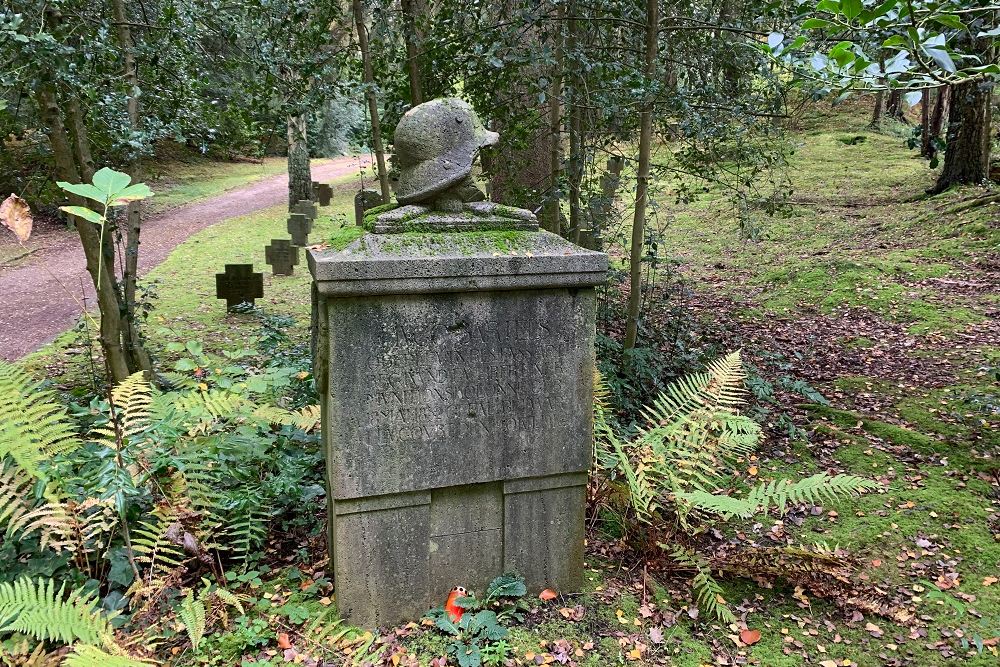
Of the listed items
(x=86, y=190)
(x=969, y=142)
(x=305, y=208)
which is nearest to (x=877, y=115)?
(x=969, y=142)

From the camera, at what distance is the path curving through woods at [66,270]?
9.75 metres

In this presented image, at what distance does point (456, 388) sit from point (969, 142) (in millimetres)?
13769

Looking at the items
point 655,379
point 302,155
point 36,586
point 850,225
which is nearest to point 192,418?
point 36,586

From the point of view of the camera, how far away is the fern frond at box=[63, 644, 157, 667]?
2.64 meters

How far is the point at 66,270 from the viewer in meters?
14.3

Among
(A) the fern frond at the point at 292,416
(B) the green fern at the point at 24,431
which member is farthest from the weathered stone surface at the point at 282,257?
(B) the green fern at the point at 24,431

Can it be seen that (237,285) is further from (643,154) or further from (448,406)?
(448,406)

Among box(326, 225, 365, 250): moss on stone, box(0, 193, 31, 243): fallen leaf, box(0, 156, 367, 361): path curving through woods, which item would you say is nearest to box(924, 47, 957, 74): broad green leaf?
Result: box(326, 225, 365, 250): moss on stone

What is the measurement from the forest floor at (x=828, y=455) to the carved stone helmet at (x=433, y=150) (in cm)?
47

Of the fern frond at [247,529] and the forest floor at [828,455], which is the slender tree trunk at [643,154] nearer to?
the forest floor at [828,455]

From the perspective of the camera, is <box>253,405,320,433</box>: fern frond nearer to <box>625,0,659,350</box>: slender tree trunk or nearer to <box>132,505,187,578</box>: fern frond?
<box>132,505,187,578</box>: fern frond

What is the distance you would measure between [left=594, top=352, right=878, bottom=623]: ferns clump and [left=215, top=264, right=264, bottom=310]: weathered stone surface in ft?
22.0

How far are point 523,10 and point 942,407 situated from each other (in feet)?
16.5

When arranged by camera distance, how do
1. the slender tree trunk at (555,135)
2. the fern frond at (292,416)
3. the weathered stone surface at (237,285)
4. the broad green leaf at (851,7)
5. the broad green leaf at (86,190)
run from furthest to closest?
the weathered stone surface at (237,285), the slender tree trunk at (555,135), the fern frond at (292,416), the broad green leaf at (851,7), the broad green leaf at (86,190)
